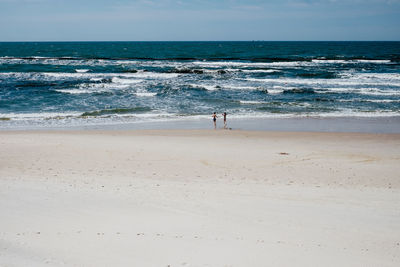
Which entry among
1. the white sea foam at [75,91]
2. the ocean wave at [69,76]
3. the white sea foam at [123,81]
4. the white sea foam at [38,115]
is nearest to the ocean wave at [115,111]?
the white sea foam at [38,115]

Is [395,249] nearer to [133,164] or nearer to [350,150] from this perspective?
[133,164]

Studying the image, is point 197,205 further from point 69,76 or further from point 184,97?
point 69,76

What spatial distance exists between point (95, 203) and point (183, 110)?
16.5 m

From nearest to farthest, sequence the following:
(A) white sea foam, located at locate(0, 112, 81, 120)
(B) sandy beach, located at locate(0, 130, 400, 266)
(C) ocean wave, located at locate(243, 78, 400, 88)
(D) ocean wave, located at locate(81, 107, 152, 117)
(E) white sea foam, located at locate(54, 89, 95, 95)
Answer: (B) sandy beach, located at locate(0, 130, 400, 266) → (A) white sea foam, located at locate(0, 112, 81, 120) → (D) ocean wave, located at locate(81, 107, 152, 117) → (E) white sea foam, located at locate(54, 89, 95, 95) → (C) ocean wave, located at locate(243, 78, 400, 88)

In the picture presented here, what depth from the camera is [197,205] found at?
7.32 m

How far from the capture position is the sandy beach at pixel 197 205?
17.5ft

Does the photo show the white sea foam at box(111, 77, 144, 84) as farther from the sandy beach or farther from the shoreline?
the sandy beach

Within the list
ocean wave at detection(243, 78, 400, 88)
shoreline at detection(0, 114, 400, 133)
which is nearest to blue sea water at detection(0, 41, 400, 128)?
ocean wave at detection(243, 78, 400, 88)

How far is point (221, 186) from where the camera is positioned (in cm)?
877

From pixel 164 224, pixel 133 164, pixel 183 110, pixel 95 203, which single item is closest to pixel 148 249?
pixel 164 224

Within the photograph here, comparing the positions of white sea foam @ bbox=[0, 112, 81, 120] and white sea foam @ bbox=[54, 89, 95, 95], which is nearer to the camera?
white sea foam @ bbox=[0, 112, 81, 120]

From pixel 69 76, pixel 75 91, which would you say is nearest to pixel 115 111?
pixel 75 91

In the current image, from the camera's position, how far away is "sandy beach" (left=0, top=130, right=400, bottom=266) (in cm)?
534

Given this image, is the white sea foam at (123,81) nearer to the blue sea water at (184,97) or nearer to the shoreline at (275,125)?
the blue sea water at (184,97)
